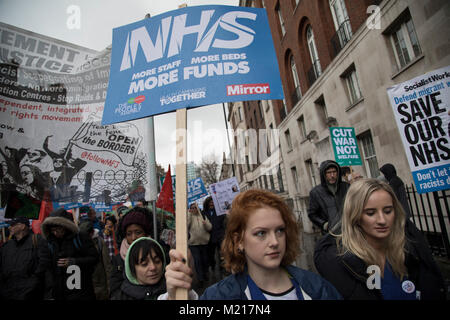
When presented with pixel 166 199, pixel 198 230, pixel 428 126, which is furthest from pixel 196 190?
pixel 428 126

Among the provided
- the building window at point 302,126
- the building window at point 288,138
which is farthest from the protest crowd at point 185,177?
the building window at point 288,138

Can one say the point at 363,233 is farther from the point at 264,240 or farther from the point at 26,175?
the point at 26,175

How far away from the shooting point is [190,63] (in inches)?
65.6

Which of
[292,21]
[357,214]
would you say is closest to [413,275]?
[357,214]

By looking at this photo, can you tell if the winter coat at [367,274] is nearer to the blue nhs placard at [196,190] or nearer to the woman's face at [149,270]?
the woman's face at [149,270]

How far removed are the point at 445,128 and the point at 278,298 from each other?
334 cm

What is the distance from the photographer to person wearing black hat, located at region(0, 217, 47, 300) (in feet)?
10.2

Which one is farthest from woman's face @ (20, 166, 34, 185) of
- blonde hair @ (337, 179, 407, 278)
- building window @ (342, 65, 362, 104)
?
building window @ (342, 65, 362, 104)

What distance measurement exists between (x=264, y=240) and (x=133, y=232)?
1.75 metres

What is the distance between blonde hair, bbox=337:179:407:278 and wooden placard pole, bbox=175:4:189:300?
1155mm

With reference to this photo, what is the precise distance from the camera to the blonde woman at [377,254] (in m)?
1.51

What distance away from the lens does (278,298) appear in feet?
3.98

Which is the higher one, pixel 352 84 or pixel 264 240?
pixel 352 84
